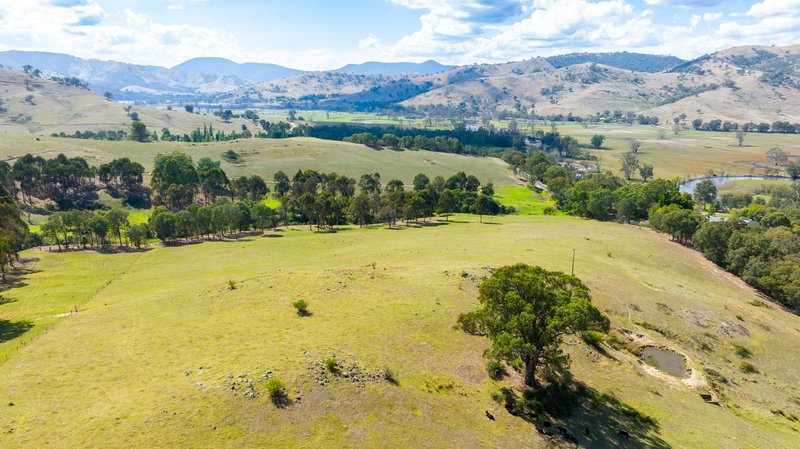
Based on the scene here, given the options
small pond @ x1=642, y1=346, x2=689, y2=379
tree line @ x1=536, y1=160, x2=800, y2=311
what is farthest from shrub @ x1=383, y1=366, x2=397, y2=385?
tree line @ x1=536, y1=160, x2=800, y2=311

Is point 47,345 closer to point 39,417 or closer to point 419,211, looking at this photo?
point 39,417

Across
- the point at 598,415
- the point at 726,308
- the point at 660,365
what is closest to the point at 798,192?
the point at 726,308

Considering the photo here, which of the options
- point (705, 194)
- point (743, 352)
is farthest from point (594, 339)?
point (705, 194)

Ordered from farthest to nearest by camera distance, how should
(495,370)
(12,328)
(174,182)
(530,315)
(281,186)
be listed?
(281,186) < (174,182) < (12,328) < (495,370) < (530,315)

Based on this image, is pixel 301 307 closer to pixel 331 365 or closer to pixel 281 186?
pixel 331 365

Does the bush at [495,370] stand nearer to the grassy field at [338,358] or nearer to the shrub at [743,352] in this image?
the grassy field at [338,358]

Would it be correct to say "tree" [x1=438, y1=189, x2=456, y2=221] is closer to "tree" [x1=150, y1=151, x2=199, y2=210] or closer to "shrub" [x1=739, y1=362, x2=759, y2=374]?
"shrub" [x1=739, y1=362, x2=759, y2=374]
